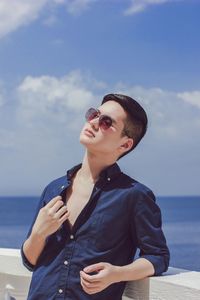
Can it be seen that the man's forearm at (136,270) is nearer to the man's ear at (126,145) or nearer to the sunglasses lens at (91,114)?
the man's ear at (126,145)

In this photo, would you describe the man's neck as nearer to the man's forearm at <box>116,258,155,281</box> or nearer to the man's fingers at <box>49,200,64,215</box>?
the man's fingers at <box>49,200,64,215</box>

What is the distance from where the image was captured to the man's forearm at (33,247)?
268 cm

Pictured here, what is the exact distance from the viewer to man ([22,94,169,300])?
2.60 m

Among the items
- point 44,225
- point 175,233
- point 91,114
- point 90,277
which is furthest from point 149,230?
point 175,233

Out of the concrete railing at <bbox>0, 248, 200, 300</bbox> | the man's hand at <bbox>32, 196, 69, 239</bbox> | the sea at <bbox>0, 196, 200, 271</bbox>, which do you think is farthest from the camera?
the sea at <bbox>0, 196, 200, 271</bbox>

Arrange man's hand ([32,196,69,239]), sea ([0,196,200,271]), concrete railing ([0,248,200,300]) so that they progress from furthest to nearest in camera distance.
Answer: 1. sea ([0,196,200,271])
2. man's hand ([32,196,69,239])
3. concrete railing ([0,248,200,300])

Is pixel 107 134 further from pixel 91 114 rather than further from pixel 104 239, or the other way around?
pixel 104 239

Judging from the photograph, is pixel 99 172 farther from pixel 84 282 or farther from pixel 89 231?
pixel 84 282

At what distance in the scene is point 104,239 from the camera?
261cm

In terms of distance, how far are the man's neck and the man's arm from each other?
0.51ft

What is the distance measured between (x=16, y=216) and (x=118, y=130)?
105673 mm

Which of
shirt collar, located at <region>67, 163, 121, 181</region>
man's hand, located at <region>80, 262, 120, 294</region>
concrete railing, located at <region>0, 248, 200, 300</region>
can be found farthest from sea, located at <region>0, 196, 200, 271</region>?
man's hand, located at <region>80, 262, 120, 294</region>

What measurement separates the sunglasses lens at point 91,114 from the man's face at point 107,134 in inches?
0.7

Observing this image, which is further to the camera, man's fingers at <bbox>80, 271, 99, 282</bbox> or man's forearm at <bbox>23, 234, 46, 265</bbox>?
man's forearm at <bbox>23, 234, 46, 265</bbox>
